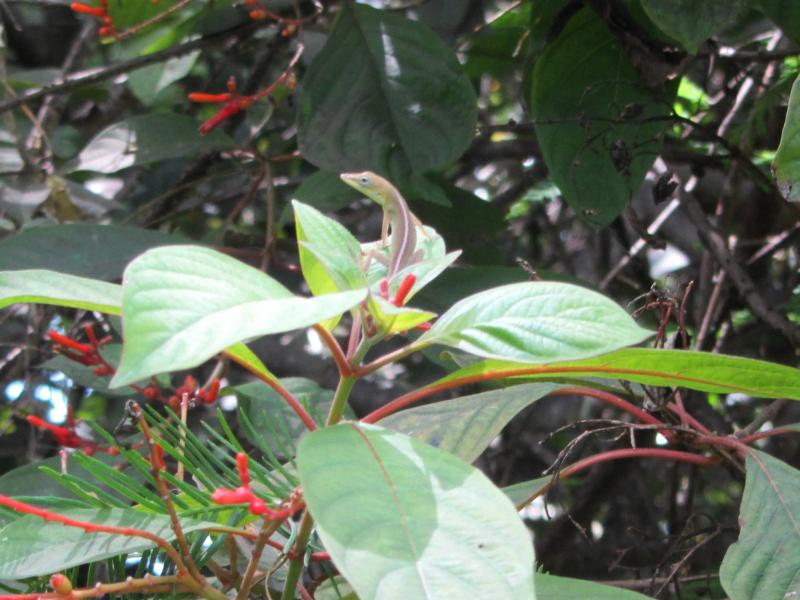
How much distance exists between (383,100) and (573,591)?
0.96 m

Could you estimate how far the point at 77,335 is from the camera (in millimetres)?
1811

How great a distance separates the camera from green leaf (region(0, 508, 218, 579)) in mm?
664

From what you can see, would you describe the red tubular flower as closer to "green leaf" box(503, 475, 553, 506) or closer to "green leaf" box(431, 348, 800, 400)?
"green leaf" box(431, 348, 800, 400)

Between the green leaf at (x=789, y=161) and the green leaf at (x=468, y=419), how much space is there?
344 mm

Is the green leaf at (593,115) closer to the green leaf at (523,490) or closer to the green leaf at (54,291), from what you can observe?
the green leaf at (523,490)

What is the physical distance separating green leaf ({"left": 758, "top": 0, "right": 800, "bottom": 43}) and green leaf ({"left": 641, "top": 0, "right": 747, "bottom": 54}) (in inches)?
6.2

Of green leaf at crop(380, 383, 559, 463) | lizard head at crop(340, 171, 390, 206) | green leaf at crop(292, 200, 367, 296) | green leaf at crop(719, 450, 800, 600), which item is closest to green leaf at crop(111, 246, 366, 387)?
green leaf at crop(292, 200, 367, 296)

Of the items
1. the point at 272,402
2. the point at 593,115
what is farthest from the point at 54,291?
the point at 593,115

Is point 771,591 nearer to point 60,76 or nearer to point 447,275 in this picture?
point 447,275

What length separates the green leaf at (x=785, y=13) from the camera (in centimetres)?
136

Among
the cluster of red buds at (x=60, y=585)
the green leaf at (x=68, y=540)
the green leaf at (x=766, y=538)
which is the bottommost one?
the green leaf at (x=766, y=538)

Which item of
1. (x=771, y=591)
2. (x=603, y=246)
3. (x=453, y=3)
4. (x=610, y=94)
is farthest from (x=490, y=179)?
(x=771, y=591)

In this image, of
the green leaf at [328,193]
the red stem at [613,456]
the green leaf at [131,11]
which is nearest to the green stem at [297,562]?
the red stem at [613,456]

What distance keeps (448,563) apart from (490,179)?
204 cm
